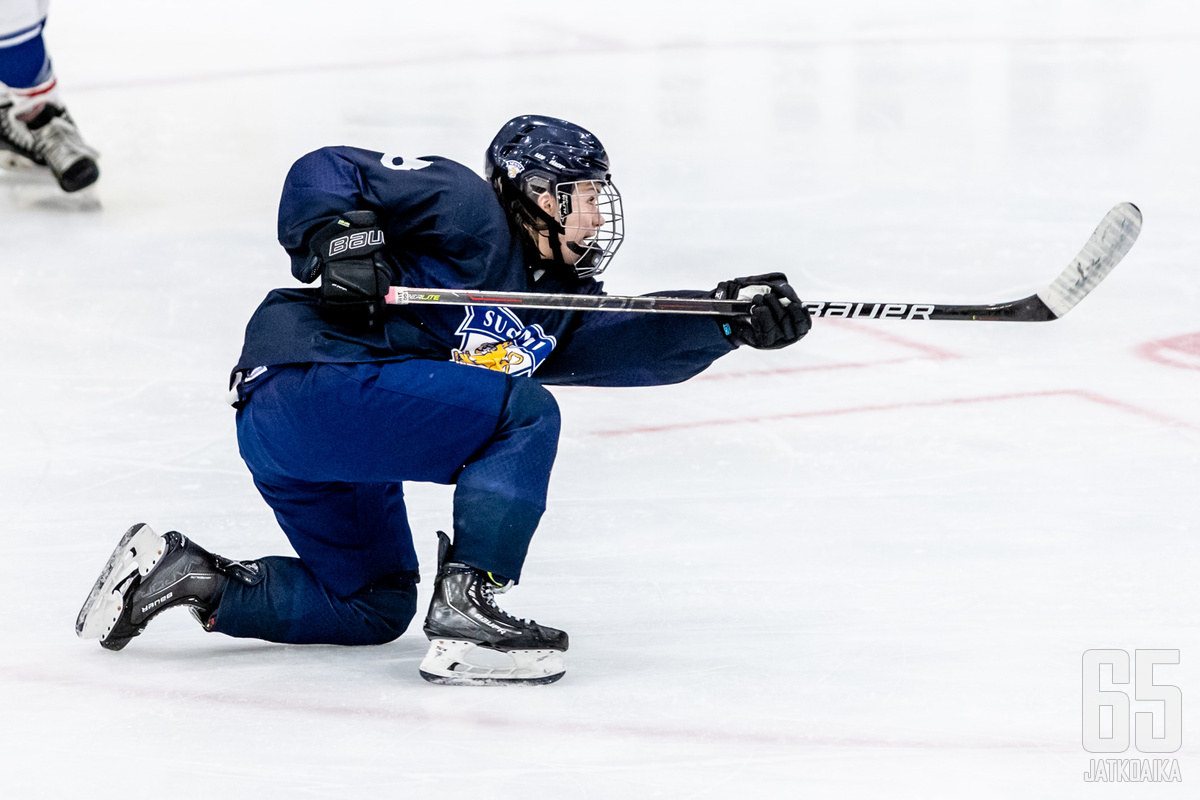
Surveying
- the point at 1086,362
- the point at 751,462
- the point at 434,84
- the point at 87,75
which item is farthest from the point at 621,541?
the point at 87,75

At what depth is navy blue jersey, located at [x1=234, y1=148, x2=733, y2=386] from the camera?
83.5 inches

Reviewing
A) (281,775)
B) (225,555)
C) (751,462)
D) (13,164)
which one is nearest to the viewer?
(281,775)

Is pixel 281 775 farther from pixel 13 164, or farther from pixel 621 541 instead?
pixel 13 164

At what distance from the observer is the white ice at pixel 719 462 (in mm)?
1925

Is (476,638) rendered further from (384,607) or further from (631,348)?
(631,348)

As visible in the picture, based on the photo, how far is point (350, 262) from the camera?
2051mm

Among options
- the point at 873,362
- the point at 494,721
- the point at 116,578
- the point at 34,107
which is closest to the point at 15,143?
the point at 34,107

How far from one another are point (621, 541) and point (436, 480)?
631mm

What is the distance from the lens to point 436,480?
82.8 inches

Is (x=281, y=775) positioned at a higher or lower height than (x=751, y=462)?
higher

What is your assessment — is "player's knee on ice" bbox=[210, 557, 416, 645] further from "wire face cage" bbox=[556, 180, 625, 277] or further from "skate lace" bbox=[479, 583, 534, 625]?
"wire face cage" bbox=[556, 180, 625, 277]

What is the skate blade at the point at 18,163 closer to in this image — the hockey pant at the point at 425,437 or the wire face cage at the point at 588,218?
the hockey pant at the point at 425,437

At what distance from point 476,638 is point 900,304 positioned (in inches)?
33.2

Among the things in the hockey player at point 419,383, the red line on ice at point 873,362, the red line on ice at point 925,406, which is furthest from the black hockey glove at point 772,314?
the red line on ice at point 873,362
